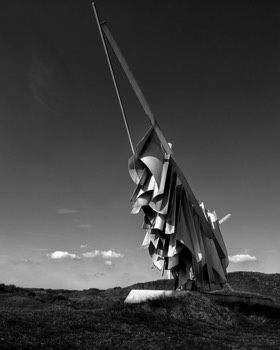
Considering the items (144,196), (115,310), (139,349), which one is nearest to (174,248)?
(144,196)

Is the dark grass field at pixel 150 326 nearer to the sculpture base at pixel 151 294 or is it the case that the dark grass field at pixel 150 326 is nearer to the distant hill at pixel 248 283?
the sculpture base at pixel 151 294

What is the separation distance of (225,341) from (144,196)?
9137mm

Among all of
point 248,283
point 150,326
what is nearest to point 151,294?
point 150,326

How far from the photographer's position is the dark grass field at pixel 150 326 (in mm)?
10036

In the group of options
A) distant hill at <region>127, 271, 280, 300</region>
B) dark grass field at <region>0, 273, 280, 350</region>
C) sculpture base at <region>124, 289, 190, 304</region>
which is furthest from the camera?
distant hill at <region>127, 271, 280, 300</region>

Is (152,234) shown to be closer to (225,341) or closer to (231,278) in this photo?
(225,341)

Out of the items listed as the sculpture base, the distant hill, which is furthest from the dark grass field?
the distant hill

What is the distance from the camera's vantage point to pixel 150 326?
13.2 m

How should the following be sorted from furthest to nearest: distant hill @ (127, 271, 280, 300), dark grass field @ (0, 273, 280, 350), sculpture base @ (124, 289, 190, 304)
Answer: distant hill @ (127, 271, 280, 300) < sculpture base @ (124, 289, 190, 304) < dark grass field @ (0, 273, 280, 350)

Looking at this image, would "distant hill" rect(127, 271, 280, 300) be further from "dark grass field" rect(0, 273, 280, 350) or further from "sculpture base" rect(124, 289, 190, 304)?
"sculpture base" rect(124, 289, 190, 304)

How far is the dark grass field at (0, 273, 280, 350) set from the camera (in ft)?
32.9

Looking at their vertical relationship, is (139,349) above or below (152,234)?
below

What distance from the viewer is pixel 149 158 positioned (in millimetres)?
18906

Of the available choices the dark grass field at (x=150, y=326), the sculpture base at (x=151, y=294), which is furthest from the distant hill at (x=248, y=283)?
the sculpture base at (x=151, y=294)
